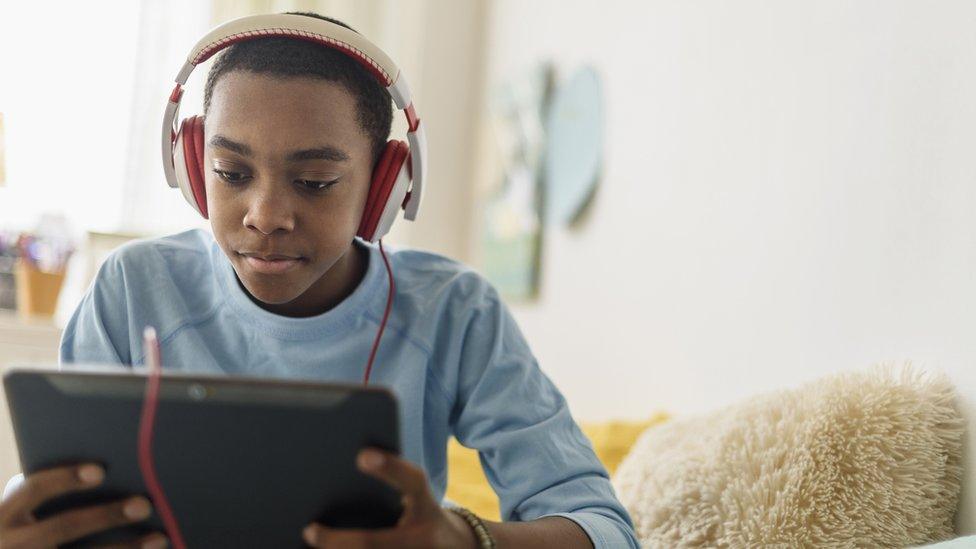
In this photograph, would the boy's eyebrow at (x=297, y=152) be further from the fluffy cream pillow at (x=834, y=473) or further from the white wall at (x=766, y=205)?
the white wall at (x=766, y=205)

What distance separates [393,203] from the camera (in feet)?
3.32

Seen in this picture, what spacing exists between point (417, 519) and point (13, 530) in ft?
0.92

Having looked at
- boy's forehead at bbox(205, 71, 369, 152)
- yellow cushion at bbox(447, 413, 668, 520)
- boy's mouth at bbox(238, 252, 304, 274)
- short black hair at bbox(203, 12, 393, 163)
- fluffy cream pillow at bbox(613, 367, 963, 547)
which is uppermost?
short black hair at bbox(203, 12, 393, 163)

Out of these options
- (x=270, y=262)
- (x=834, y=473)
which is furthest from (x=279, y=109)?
(x=834, y=473)

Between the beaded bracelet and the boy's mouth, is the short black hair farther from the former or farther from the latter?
the beaded bracelet

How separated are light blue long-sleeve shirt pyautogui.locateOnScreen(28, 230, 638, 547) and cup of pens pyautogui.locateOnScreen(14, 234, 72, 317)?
1664 mm

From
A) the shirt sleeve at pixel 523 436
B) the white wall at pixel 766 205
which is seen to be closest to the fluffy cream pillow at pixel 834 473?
the white wall at pixel 766 205

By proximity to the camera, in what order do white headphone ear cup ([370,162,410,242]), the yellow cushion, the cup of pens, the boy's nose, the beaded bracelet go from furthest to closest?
the cup of pens < the yellow cushion < white headphone ear cup ([370,162,410,242]) < the boy's nose < the beaded bracelet

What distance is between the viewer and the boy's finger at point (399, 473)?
2.00 ft

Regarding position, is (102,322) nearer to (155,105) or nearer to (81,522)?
(81,522)

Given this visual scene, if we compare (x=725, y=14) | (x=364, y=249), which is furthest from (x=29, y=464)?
(x=725, y=14)

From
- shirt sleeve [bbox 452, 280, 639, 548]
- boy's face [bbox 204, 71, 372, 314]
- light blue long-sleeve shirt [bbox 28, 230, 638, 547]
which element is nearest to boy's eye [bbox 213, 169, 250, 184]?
boy's face [bbox 204, 71, 372, 314]

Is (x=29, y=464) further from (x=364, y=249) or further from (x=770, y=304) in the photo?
(x=770, y=304)

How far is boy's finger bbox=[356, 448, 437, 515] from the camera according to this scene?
0.61 meters
